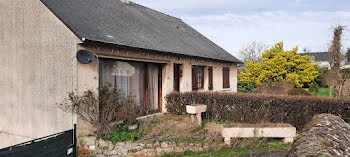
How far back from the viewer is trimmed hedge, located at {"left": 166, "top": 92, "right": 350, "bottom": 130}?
8.68 meters

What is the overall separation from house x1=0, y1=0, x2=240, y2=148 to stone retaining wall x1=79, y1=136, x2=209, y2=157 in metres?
0.95

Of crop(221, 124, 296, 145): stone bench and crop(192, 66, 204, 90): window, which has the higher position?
crop(192, 66, 204, 90): window

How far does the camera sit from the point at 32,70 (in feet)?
26.8

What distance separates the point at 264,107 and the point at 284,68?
38.7ft

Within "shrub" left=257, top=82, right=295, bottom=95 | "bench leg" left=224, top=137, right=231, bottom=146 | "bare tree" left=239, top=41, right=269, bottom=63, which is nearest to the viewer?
"bench leg" left=224, top=137, right=231, bottom=146

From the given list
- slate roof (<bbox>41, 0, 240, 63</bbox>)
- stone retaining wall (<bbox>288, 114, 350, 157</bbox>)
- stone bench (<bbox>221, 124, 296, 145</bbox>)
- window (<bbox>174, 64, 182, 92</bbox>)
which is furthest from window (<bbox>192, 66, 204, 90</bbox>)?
stone retaining wall (<bbox>288, 114, 350, 157</bbox>)

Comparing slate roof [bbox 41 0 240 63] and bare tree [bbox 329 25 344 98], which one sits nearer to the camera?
slate roof [bbox 41 0 240 63]

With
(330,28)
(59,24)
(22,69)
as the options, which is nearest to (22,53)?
(22,69)

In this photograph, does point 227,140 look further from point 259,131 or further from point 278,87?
point 278,87

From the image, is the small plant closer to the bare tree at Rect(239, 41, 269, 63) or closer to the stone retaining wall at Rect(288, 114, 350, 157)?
the stone retaining wall at Rect(288, 114, 350, 157)

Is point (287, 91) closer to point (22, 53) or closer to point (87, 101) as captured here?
point (87, 101)

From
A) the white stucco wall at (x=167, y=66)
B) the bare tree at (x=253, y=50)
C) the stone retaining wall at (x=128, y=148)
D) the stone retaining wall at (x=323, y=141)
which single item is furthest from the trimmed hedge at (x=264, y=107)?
the bare tree at (x=253, y=50)

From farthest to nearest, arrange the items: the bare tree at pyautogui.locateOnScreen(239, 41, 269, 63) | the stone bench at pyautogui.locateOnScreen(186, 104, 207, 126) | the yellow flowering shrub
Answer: the bare tree at pyautogui.locateOnScreen(239, 41, 269, 63), the yellow flowering shrub, the stone bench at pyautogui.locateOnScreen(186, 104, 207, 126)

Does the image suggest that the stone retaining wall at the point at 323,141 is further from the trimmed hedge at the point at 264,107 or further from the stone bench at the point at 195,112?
the stone bench at the point at 195,112
